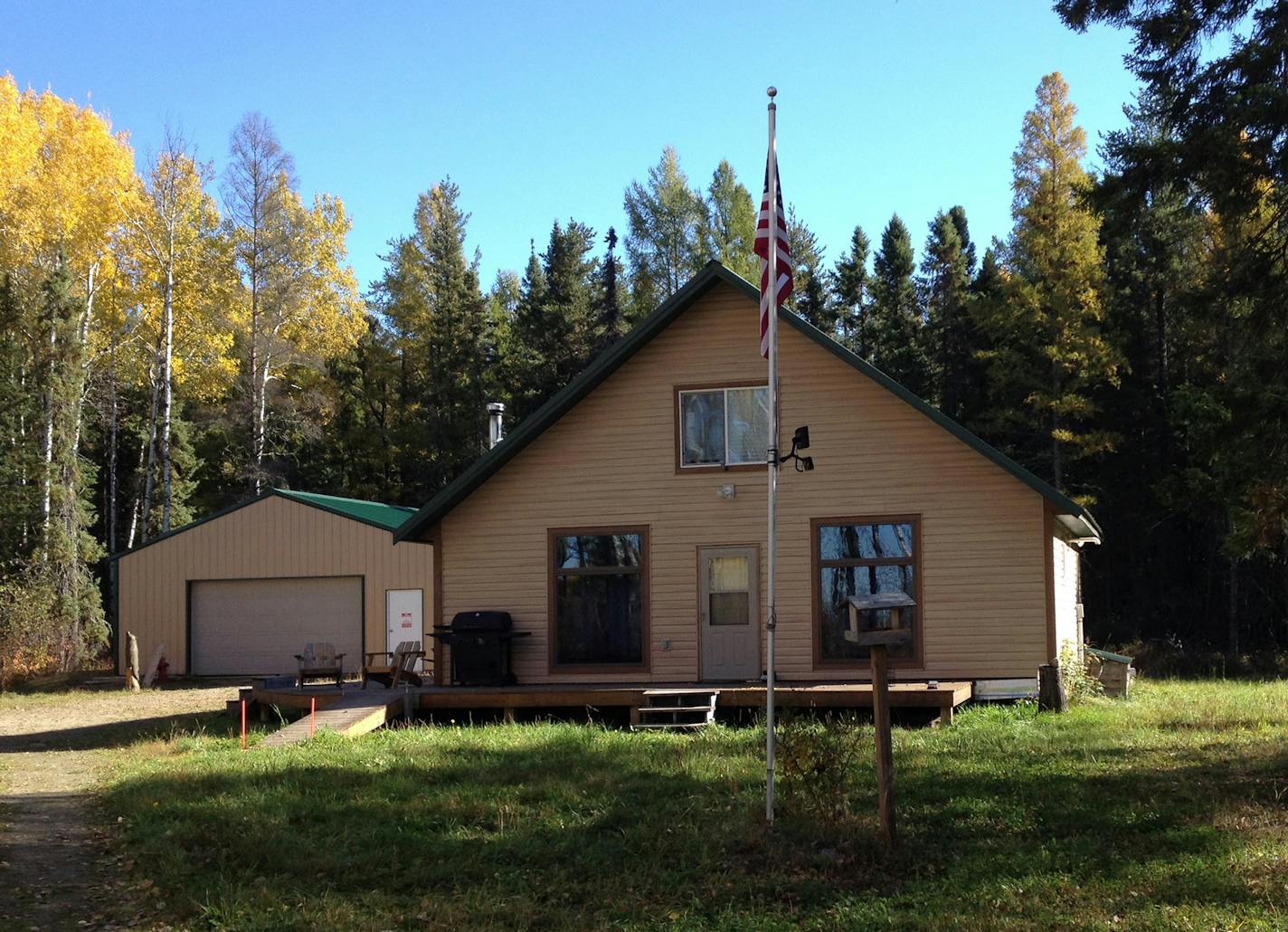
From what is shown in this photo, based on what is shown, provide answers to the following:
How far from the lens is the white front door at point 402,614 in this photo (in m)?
27.2

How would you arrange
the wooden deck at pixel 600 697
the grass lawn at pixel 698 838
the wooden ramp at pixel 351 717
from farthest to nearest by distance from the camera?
the wooden deck at pixel 600 697, the wooden ramp at pixel 351 717, the grass lawn at pixel 698 838

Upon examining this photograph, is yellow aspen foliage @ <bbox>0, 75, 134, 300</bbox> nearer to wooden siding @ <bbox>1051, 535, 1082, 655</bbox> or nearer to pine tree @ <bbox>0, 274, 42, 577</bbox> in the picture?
pine tree @ <bbox>0, 274, 42, 577</bbox>

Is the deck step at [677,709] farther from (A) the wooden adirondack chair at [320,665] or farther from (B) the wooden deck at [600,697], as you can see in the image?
(A) the wooden adirondack chair at [320,665]

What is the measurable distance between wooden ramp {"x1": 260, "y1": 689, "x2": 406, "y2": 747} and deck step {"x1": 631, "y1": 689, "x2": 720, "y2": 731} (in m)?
3.13

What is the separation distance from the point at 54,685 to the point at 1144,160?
24.1 meters

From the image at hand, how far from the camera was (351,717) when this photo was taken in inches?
573

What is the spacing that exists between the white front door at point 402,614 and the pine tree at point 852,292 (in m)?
21.2

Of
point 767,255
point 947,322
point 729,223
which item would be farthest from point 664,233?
point 767,255

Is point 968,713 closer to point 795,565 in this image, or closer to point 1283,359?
point 795,565

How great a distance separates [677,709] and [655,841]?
5982mm

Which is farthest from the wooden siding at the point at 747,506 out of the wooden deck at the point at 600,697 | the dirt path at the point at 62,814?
the dirt path at the point at 62,814

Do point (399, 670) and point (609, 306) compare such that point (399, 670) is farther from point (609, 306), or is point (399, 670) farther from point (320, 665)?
point (609, 306)

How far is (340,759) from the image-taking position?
12047 mm

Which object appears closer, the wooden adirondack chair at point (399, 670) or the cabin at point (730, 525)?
the cabin at point (730, 525)
